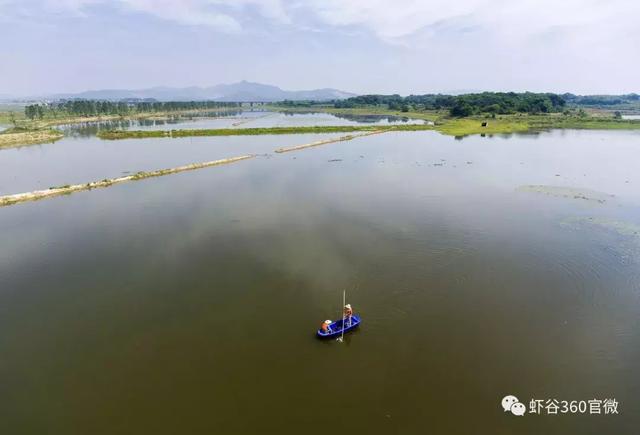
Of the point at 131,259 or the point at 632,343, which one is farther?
the point at 131,259

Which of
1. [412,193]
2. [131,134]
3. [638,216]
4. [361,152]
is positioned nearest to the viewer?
[638,216]

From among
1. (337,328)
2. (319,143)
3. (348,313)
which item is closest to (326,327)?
(337,328)

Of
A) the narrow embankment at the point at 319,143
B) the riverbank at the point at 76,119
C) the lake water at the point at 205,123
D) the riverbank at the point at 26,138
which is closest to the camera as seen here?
the narrow embankment at the point at 319,143

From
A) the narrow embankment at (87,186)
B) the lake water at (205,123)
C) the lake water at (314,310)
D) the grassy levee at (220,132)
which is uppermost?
the lake water at (205,123)

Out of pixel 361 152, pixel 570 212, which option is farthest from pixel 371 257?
pixel 361 152

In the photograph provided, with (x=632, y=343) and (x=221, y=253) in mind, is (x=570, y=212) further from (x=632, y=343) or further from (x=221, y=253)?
(x=221, y=253)

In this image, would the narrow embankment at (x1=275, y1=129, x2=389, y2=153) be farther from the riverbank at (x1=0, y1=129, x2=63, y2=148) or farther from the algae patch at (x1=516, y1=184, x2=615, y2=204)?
the riverbank at (x1=0, y1=129, x2=63, y2=148)

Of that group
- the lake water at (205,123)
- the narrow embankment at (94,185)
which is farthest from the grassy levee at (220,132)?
the narrow embankment at (94,185)

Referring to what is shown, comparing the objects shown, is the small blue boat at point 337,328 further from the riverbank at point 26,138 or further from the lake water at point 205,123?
the lake water at point 205,123
